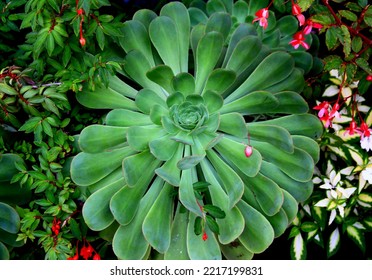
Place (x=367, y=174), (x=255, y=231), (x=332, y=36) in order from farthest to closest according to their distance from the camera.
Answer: (x=367, y=174), (x=255, y=231), (x=332, y=36)

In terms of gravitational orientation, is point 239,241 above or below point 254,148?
below

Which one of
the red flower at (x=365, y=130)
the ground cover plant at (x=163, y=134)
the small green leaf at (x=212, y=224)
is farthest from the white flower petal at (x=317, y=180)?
the small green leaf at (x=212, y=224)

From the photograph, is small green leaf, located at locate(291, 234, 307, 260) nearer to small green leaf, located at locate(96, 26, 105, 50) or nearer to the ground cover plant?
the ground cover plant

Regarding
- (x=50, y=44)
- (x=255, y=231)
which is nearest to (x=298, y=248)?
(x=255, y=231)

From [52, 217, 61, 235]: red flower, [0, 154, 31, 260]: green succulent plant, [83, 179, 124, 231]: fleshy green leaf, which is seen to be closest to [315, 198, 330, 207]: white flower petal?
[83, 179, 124, 231]: fleshy green leaf

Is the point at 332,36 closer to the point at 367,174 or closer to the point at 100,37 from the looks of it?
the point at 367,174
